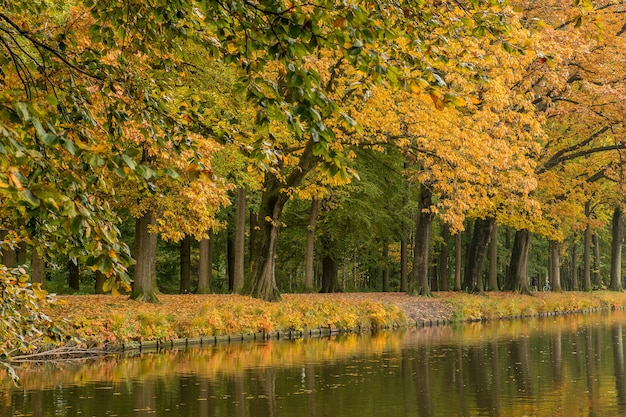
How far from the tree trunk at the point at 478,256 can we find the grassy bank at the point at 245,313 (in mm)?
1463

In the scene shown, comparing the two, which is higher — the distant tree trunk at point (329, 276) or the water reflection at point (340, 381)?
the distant tree trunk at point (329, 276)

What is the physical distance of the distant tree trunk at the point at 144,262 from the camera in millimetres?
25750

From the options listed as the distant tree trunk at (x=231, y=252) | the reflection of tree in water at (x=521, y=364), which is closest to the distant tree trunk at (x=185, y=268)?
the distant tree trunk at (x=231, y=252)

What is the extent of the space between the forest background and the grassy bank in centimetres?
146

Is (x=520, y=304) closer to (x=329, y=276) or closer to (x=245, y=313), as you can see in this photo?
(x=329, y=276)

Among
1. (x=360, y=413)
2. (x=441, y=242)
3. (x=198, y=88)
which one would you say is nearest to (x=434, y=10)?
(x=360, y=413)

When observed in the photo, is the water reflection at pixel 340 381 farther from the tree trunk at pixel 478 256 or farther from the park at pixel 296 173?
the tree trunk at pixel 478 256

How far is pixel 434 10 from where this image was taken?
644cm

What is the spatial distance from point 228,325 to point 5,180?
20.6 m

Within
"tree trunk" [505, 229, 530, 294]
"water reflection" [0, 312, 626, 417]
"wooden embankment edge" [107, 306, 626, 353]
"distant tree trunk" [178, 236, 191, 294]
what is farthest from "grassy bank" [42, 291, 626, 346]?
"distant tree trunk" [178, 236, 191, 294]

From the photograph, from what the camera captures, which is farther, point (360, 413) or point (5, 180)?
point (360, 413)

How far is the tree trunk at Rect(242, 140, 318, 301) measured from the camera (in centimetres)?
2848

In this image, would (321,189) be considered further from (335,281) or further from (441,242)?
(441,242)

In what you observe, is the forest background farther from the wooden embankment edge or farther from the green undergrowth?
the wooden embankment edge
